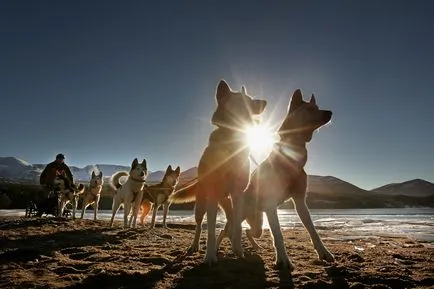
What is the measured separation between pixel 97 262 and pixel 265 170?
293cm

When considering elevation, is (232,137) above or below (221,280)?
above

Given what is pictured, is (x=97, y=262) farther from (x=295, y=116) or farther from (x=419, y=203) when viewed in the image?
(x=419, y=203)

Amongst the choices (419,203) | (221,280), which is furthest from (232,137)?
(419,203)

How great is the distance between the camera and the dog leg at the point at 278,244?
540 cm

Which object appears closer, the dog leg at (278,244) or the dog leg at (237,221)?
the dog leg at (278,244)

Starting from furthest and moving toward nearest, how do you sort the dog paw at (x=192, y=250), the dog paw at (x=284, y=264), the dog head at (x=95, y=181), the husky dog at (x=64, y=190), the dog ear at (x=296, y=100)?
the dog head at (x=95, y=181)
the husky dog at (x=64, y=190)
the dog paw at (x=192, y=250)
the dog ear at (x=296, y=100)
the dog paw at (x=284, y=264)

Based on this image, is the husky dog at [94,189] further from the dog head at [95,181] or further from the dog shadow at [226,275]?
the dog shadow at [226,275]

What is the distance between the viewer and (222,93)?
6.84m

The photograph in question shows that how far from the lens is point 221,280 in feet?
15.1

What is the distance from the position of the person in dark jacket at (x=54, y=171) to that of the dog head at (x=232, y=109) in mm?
12343

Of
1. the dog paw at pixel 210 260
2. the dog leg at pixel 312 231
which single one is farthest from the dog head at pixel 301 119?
the dog paw at pixel 210 260

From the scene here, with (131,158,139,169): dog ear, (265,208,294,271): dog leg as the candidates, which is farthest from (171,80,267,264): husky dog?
(131,158,139,169): dog ear

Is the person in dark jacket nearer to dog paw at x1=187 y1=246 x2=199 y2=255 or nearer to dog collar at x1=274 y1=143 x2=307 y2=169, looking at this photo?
dog paw at x1=187 y1=246 x2=199 y2=255

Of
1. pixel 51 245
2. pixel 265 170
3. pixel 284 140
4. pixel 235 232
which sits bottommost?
pixel 51 245
